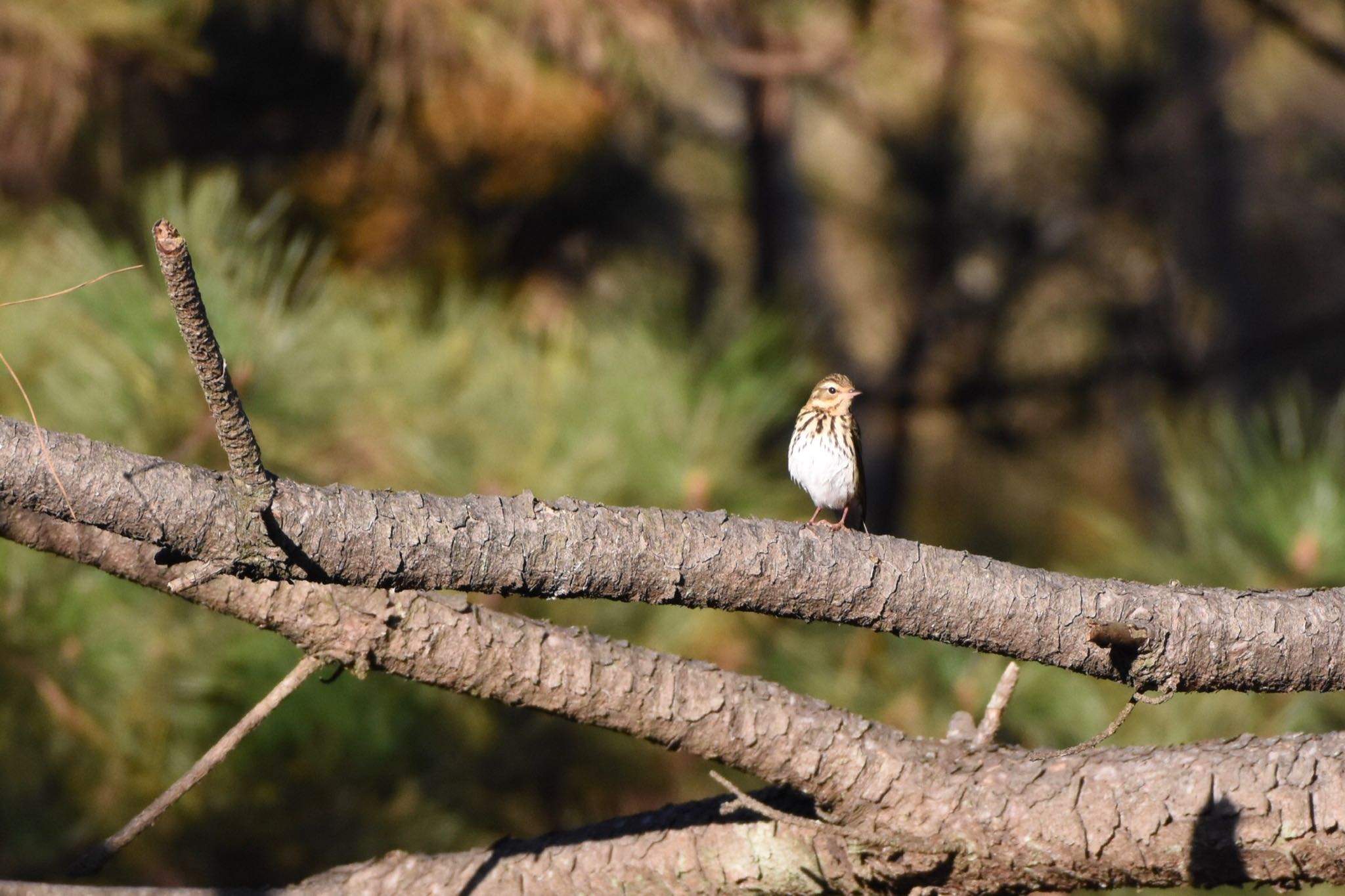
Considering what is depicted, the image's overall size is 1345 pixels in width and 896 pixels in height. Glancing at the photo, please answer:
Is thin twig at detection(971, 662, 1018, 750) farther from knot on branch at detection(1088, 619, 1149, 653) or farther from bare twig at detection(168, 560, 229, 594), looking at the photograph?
bare twig at detection(168, 560, 229, 594)

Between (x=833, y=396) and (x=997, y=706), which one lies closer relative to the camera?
(x=997, y=706)

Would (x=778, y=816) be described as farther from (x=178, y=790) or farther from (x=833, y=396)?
(x=833, y=396)

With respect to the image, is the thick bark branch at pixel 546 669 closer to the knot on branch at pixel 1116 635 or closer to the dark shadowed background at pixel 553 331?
the knot on branch at pixel 1116 635

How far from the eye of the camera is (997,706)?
5.32 feet

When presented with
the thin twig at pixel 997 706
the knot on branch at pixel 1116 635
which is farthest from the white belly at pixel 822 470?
the knot on branch at pixel 1116 635

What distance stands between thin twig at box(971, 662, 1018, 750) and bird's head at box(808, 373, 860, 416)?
131cm

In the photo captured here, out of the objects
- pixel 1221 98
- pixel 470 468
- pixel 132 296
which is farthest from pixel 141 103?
pixel 1221 98

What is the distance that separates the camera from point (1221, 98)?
20.7ft

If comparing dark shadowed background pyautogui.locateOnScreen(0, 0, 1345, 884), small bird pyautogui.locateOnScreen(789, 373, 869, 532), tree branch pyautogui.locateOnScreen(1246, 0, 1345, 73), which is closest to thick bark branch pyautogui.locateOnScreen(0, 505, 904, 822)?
dark shadowed background pyautogui.locateOnScreen(0, 0, 1345, 884)

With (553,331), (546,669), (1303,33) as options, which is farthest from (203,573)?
(1303,33)

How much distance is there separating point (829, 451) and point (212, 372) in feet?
6.25

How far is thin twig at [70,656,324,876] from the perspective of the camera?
4.26ft

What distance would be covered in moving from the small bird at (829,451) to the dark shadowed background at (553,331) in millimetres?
102

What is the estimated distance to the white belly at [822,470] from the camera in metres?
2.82
